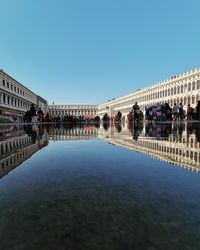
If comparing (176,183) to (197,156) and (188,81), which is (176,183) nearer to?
(197,156)

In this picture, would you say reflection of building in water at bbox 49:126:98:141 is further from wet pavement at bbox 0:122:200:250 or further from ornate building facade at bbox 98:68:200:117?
ornate building facade at bbox 98:68:200:117

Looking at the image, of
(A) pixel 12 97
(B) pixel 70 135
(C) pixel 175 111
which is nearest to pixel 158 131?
(B) pixel 70 135

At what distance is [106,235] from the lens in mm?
2562

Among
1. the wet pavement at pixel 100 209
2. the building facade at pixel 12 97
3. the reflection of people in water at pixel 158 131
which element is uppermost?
the building facade at pixel 12 97

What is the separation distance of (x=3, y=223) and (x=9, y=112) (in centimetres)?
7147

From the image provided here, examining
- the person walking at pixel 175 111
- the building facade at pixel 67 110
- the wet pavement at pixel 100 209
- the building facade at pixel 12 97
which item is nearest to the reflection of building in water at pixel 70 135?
the wet pavement at pixel 100 209

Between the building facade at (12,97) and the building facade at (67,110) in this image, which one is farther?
the building facade at (67,110)

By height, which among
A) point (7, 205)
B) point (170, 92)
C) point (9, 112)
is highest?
point (170, 92)

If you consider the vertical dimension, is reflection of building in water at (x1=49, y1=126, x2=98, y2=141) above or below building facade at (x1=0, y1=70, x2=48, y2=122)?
below

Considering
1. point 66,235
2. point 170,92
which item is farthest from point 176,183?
point 170,92

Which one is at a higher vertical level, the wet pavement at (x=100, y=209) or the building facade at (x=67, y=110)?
the building facade at (x=67, y=110)

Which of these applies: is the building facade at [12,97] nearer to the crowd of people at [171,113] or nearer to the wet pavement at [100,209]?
the crowd of people at [171,113]

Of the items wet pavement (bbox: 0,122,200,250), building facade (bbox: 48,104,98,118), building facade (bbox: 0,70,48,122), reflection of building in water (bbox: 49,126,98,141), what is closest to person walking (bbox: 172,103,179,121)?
reflection of building in water (bbox: 49,126,98,141)

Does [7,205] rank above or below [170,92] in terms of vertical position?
below
